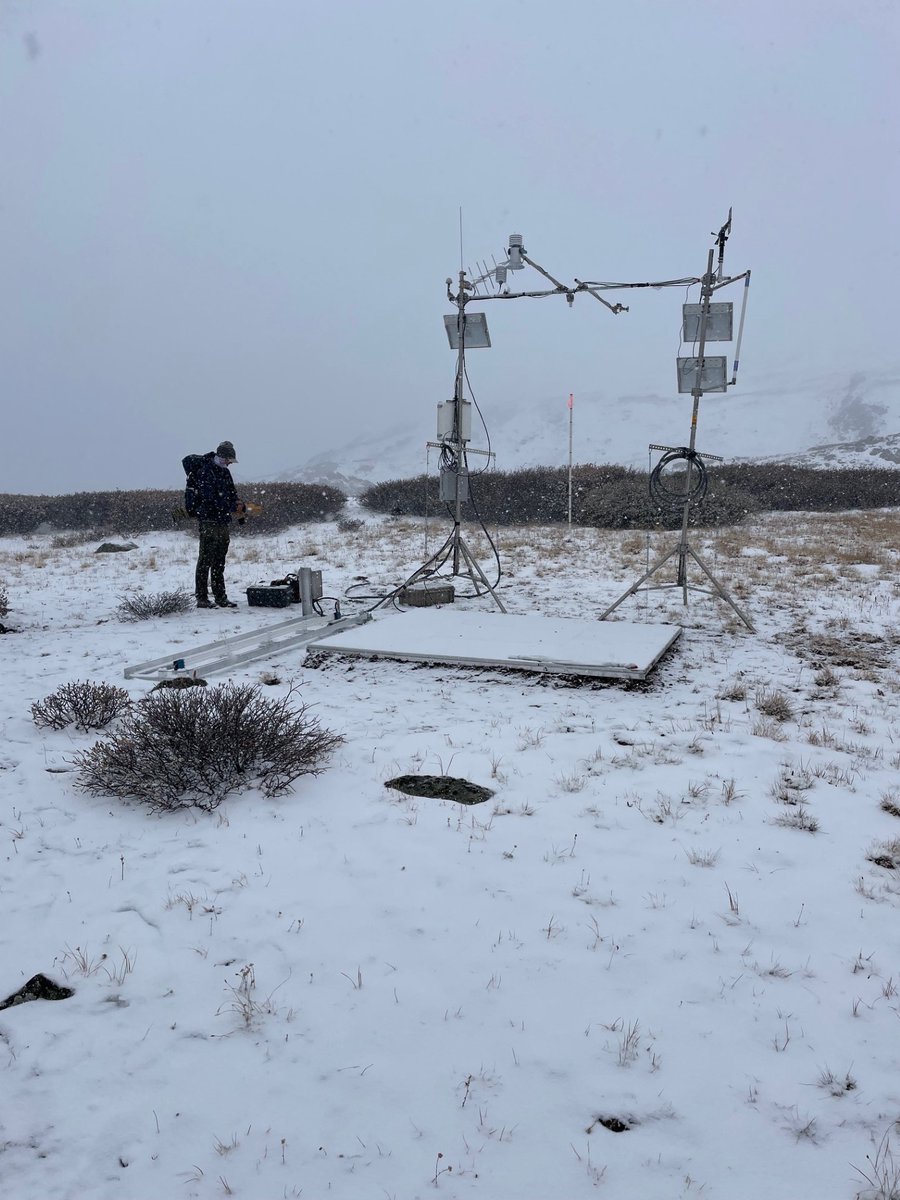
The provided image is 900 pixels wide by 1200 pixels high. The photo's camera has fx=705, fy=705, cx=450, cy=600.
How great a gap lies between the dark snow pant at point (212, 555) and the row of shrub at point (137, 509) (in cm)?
1241

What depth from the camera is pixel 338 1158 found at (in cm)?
191

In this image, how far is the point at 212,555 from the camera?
9453 millimetres

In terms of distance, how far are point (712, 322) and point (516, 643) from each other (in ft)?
13.3

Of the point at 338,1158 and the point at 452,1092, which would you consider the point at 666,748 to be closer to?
the point at 452,1092

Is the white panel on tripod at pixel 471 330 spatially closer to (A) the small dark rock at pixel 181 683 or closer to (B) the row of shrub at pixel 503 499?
(A) the small dark rock at pixel 181 683

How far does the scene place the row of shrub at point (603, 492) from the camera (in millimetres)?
22203

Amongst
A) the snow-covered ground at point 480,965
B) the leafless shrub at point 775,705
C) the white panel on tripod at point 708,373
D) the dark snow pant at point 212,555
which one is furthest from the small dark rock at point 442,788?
the dark snow pant at point 212,555

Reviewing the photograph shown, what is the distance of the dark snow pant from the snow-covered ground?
4.26m

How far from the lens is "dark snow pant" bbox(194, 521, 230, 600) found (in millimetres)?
9141

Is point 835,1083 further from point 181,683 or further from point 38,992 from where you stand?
point 181,683

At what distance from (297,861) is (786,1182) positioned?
2.19 meters

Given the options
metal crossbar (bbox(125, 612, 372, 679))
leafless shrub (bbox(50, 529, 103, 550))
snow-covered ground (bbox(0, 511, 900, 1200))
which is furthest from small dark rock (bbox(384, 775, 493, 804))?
leafless shrub (bbox(50, 529, 103, 550))

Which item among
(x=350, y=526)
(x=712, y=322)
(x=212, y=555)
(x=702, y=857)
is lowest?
(x=702, y=857)

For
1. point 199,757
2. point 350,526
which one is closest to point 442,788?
point 199,757
